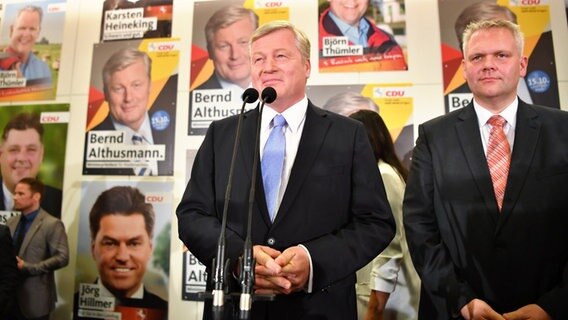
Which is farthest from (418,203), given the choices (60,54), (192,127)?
(60,54)

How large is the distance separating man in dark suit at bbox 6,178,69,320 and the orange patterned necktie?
2770 mm

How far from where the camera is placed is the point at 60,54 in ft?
11.3

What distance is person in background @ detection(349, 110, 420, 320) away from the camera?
6.81 ft

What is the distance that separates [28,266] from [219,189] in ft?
7.29

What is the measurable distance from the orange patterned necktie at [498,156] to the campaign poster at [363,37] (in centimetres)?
157

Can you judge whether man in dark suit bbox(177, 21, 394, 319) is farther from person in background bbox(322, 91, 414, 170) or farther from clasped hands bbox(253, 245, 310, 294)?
person in background bbox(322, 91, 414, 170)

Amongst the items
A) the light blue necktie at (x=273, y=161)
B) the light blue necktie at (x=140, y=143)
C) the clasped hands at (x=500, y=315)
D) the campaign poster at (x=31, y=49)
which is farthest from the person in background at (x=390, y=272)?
the campaign poster at (x=31, y=49)

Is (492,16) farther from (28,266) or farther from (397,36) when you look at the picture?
(28,266)

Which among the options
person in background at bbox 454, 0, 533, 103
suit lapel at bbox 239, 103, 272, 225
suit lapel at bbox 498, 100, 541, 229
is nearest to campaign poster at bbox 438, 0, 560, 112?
person in background at bbox 454, 0, 533, 103

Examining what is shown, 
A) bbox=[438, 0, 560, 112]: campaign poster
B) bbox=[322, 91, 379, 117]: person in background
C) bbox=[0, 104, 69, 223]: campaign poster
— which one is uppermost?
bbox=[438, 0, 560, 112]: campaign poster

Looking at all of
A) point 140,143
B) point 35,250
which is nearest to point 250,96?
point 140,143

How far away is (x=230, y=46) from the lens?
313 cm

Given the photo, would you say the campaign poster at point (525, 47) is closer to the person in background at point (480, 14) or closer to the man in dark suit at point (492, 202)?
the person in background at point (480, 14)

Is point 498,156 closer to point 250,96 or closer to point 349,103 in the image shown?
point 250,96
